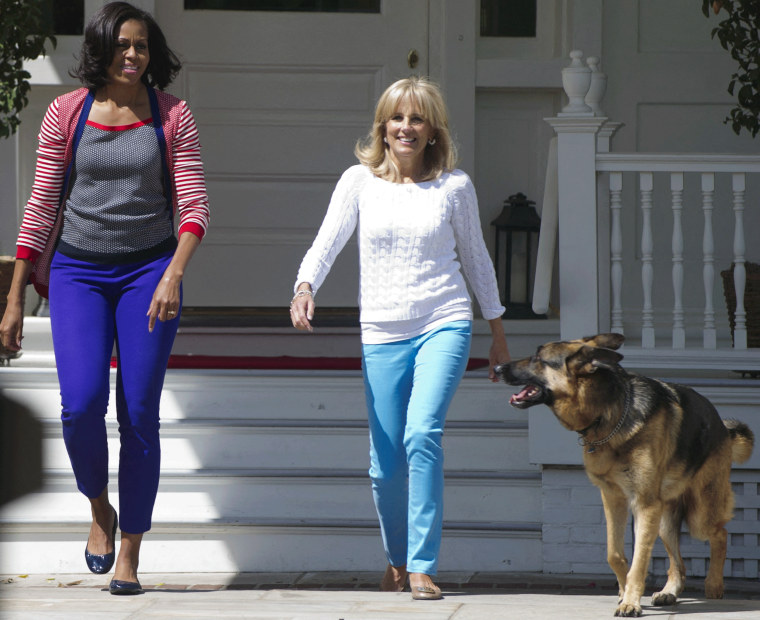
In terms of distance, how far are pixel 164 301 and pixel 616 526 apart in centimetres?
164

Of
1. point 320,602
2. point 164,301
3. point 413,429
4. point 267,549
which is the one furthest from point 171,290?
point 267,549

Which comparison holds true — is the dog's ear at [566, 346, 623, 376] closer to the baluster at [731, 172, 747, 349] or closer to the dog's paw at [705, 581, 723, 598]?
the dog's paw at [705, 581, 723, 598]

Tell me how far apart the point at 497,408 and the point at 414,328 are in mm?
1569

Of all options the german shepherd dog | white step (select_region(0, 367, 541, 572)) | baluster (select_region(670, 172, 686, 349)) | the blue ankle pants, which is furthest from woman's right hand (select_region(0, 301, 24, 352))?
baluster (select_region(670, 172, 686, 349))

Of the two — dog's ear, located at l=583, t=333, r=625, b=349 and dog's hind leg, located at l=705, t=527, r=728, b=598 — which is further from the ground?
dog's ear, located at l=583, t=333, r=625, b=349

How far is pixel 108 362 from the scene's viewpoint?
3953 millimetres

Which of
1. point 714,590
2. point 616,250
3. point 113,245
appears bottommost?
point 714,590

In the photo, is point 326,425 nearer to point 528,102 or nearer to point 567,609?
point 567,609

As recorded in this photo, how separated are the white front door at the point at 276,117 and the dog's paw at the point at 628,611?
3.33 m

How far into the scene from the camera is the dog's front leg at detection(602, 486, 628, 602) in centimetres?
408

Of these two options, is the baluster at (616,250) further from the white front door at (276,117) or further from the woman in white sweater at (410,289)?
the white front door at (276,117)

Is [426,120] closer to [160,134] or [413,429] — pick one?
[160,134]

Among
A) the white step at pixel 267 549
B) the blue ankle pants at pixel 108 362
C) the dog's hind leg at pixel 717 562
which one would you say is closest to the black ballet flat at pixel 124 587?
the blue ankle pants at pixel 108 362

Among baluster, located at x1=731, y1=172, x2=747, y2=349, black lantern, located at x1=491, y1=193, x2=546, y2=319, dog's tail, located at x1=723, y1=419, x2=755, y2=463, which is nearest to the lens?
dog's tail, located at x1=723, y1=419, x2=755, y2=463
